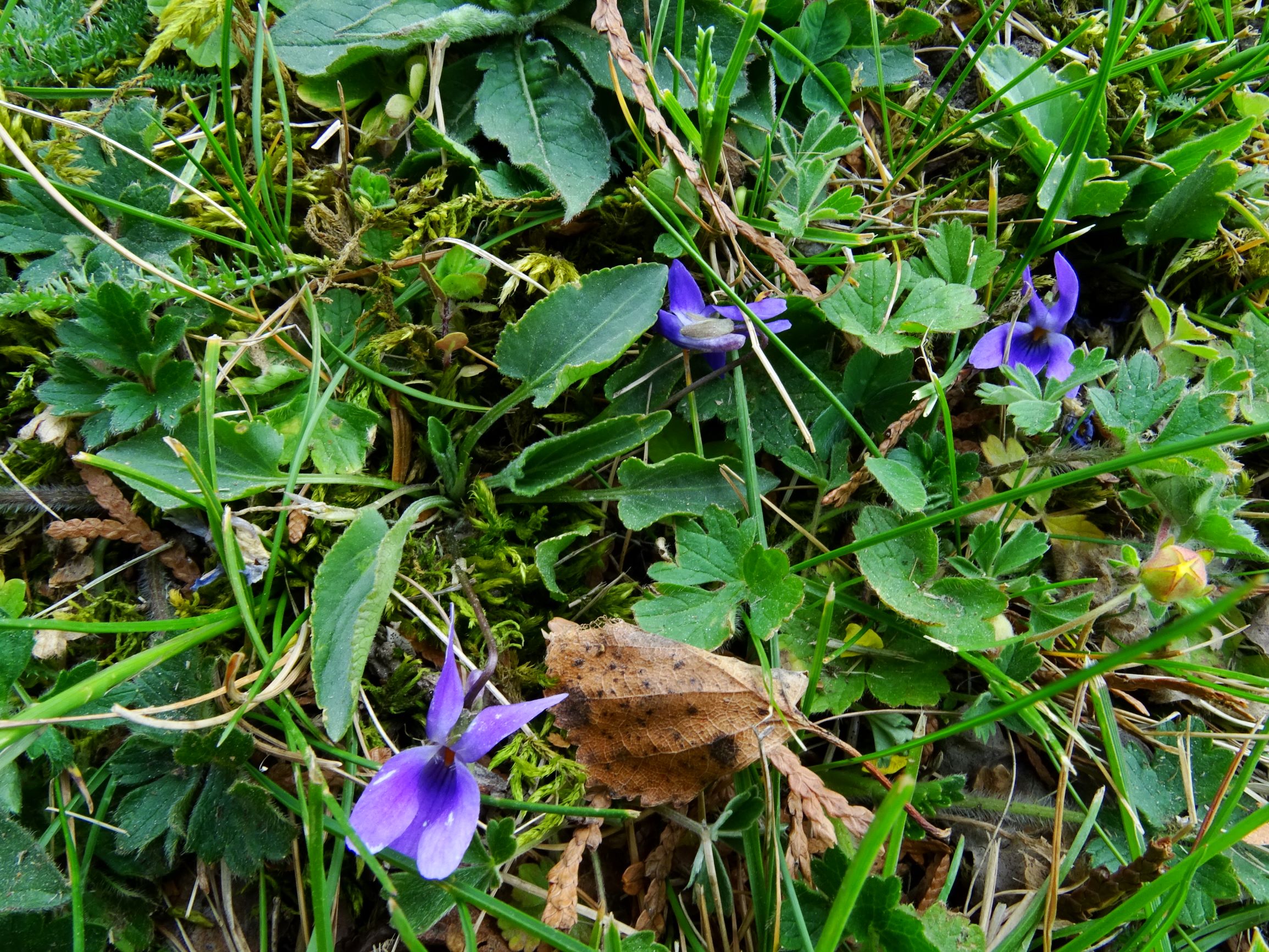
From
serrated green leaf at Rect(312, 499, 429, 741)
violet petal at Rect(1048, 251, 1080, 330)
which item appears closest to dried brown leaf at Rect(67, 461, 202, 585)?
serrated green leaf at Rect(312, 499, 429, 741)

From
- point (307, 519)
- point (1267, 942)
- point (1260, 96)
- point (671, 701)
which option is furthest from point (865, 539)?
point (1260, 96)

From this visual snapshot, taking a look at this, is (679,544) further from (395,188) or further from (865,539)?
(395,188)

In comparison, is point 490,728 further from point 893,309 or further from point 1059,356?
point 1059,356

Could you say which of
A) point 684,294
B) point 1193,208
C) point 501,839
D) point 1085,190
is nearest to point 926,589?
point 684,294

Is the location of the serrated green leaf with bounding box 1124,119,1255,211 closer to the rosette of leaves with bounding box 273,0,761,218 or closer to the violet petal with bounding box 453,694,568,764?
the rosette of leaves with bounding box 273,0,761,218

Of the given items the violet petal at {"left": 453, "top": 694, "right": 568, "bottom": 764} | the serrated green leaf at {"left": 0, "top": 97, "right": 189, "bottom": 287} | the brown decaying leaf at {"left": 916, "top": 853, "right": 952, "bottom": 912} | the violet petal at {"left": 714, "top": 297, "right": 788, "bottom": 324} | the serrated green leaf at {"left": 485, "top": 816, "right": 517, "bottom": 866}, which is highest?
the serrated green leaf at {"left": 0, "top": 97, "right": 189, "bottom": 287}

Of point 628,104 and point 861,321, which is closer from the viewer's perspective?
point 861,321

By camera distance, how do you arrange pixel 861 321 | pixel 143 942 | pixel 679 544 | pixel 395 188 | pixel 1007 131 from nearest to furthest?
pixel 143 942
pixel 679 544
pixel 861 321
pixel 395 188
pixel 1007 131
